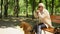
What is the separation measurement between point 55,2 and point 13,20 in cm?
59

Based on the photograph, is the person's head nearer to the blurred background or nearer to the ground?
the blurred background

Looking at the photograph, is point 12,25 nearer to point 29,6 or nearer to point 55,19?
point 29,6

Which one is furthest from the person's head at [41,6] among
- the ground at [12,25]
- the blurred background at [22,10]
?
the ground at [12,25]

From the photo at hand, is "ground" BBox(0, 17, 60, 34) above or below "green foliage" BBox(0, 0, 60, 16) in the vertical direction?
below

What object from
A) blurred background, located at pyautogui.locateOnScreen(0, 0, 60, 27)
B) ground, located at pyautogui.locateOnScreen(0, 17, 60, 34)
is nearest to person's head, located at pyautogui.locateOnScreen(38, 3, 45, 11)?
blurred background, located at pyautogui.locateOnScreen(0, 0, 60, 27)

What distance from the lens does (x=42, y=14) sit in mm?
1900

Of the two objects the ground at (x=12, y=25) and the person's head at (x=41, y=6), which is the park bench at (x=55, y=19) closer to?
the ground at (x=12, y=25)

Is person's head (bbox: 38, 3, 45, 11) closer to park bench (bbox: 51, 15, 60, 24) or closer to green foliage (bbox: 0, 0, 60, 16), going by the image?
green foliage (bbox: 0, 0, 60, 16)

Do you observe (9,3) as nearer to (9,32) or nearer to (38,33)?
(9,32)

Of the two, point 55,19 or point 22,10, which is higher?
point 22,10

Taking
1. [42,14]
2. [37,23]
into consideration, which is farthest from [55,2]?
[37,23]

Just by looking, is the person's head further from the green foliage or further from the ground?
the ground

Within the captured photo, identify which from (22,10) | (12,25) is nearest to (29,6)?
(22,10)

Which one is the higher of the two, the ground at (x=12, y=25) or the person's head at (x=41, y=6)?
the person's head at (x=41, y=6)
